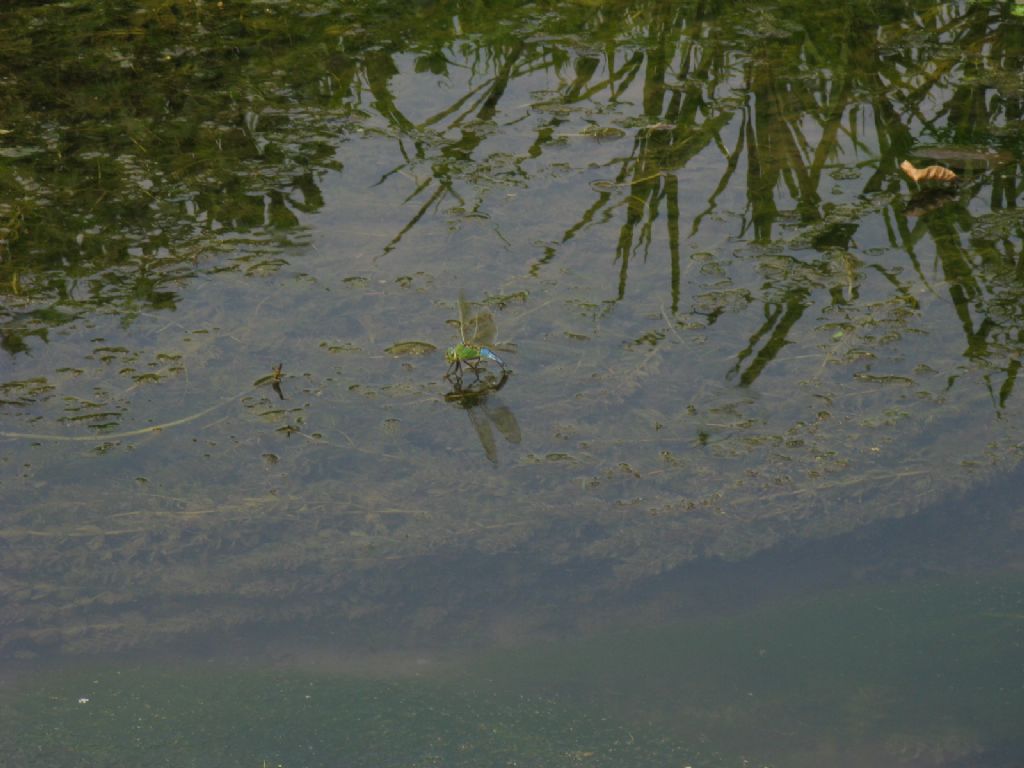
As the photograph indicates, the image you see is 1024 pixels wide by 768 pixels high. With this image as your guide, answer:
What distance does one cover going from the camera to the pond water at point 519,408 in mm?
2439

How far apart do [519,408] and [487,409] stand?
8 centimetres

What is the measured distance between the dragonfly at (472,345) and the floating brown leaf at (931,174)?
148cm

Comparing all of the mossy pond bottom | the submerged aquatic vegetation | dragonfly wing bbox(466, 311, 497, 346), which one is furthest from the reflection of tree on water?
the mossy pond bottom

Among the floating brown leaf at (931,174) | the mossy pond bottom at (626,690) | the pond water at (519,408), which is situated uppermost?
the floating brown leaf at (931,174)

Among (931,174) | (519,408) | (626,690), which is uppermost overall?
(931,174)

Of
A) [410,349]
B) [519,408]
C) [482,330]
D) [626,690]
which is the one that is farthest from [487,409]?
[626,690]

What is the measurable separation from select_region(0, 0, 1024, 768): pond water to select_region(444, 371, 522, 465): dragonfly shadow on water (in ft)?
0.05

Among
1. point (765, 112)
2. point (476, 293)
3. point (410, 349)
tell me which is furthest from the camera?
point (765, 112)

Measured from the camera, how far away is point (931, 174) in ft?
12.2

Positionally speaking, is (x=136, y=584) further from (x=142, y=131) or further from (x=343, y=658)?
(x=142, y=131)

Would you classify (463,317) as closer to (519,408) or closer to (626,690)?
(519,408)

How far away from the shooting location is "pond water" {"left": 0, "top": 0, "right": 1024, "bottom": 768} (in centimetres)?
244

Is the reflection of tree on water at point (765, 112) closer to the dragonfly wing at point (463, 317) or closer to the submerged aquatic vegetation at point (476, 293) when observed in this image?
the submerged aquatic vegetation at point (476, 293)

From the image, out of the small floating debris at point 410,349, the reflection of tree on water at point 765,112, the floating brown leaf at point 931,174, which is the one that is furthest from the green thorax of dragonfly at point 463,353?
the floating brown leaf at point 931,174
